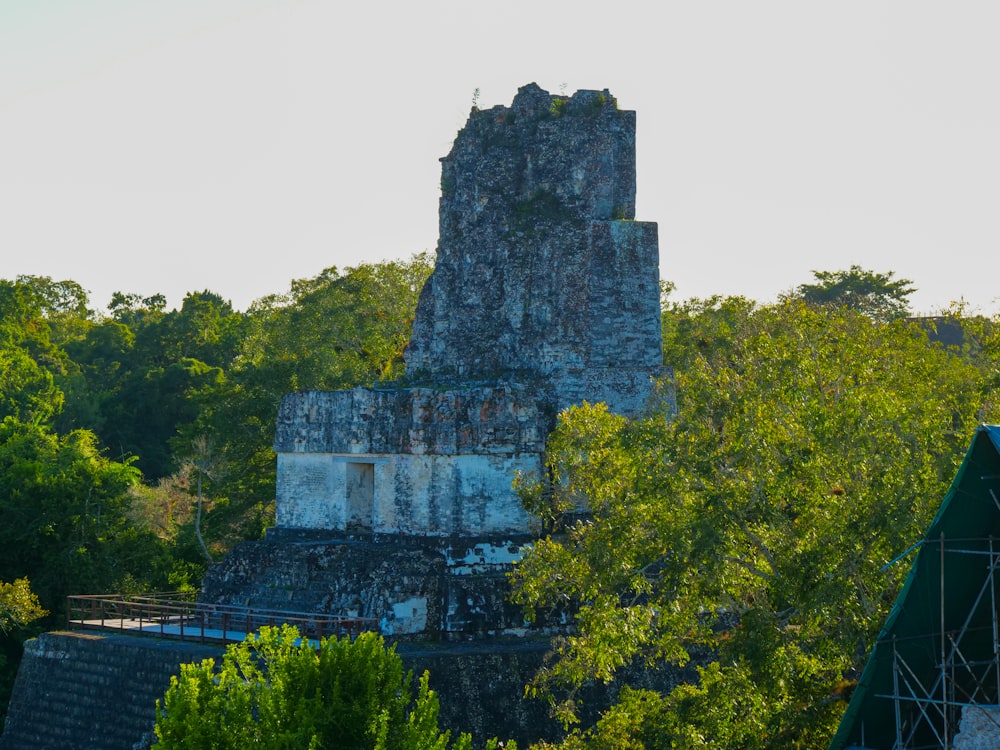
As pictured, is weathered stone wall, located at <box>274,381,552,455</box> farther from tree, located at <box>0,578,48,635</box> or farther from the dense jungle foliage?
tree, located at <box>0,578,48,635</box>

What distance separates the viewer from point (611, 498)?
13.2 m

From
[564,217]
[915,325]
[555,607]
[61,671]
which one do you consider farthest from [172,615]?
→ [915,325]

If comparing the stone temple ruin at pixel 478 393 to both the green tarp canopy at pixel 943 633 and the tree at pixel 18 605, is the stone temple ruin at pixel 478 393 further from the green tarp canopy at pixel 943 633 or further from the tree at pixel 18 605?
the green tarp canopy at pixel 943 633

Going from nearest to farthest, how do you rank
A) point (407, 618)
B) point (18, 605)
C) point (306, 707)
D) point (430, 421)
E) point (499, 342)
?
1. point (306, 707)
2. point (407, 618)
3. point (430, 421)
4. point (499, 342)
5. point (18, 605)

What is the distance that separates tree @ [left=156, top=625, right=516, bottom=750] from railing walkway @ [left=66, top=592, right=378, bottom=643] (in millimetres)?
5028

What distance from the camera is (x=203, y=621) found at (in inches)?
648

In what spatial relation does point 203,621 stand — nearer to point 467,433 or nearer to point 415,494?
point 415,494

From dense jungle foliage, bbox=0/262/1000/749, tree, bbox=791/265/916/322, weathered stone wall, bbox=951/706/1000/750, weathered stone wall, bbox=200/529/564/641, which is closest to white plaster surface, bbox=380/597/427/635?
weathered stone wall, bbox=200/529/564/641

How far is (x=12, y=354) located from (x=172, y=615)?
21410 millimetres

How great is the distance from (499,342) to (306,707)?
959 cm

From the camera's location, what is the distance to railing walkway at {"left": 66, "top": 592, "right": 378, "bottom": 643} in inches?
622

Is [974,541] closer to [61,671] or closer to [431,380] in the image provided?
[431,380]

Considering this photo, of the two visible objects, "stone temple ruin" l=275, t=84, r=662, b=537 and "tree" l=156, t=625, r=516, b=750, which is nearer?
"tree" l=156, t=625, r=516, b=750

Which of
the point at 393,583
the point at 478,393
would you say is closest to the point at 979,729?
the point at 393,583
